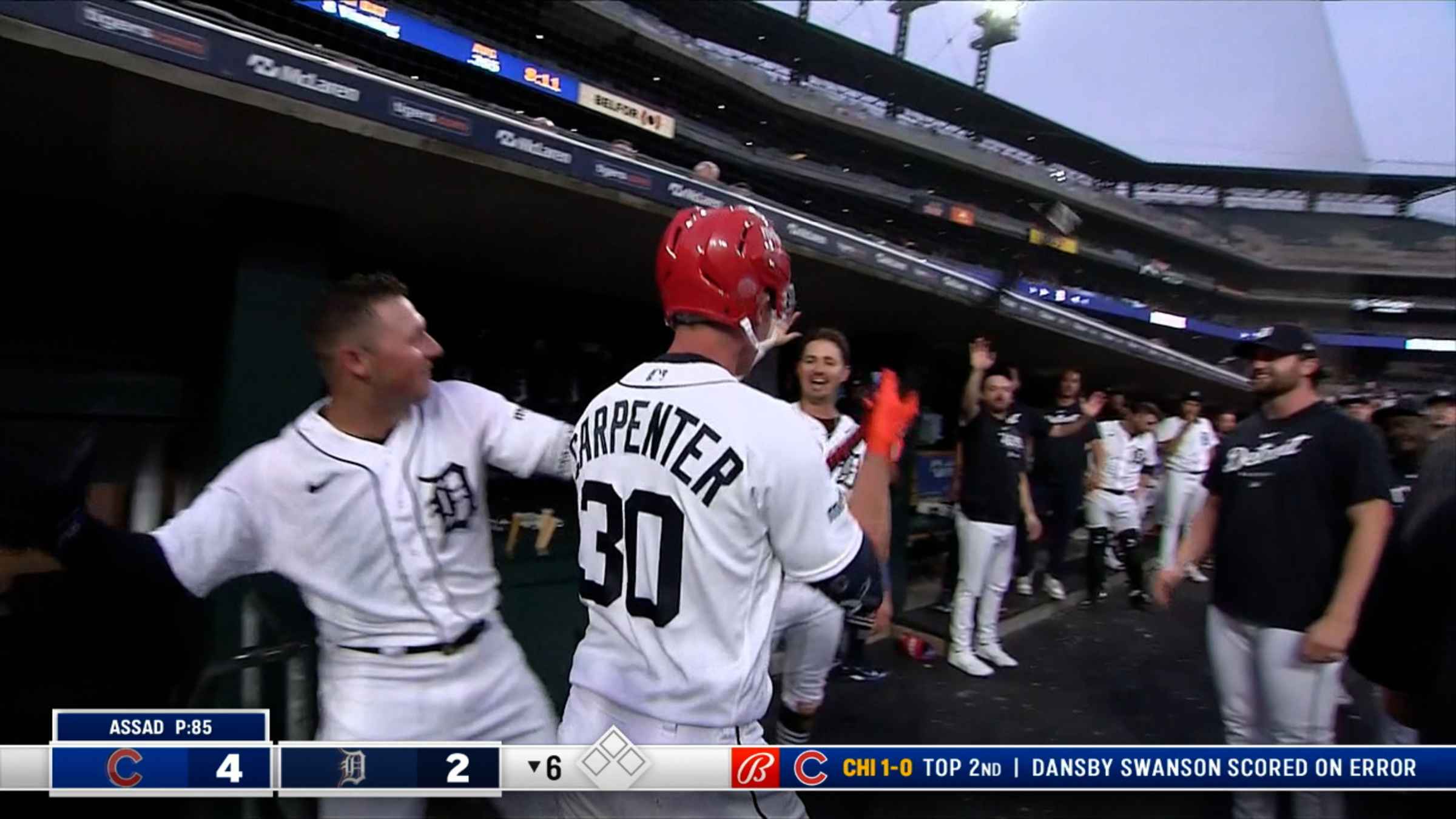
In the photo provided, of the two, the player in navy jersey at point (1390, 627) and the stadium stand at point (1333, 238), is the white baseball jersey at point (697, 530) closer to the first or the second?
the player in navy jersey at point (1390, 627)

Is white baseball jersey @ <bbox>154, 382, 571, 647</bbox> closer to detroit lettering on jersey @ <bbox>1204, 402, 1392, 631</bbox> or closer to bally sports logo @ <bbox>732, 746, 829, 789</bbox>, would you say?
bally sports logo @ <bbox>732, 746, 829, 789</bbox>

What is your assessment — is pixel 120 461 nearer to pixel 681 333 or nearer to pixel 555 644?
pixel 555 644

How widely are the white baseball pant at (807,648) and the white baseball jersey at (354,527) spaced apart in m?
0.98

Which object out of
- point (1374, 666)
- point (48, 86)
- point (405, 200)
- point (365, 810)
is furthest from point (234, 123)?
point (1374, 666)

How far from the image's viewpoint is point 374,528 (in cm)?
107

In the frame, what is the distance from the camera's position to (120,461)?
5.53ft

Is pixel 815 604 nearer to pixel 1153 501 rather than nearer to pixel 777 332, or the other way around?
pixel 777 332

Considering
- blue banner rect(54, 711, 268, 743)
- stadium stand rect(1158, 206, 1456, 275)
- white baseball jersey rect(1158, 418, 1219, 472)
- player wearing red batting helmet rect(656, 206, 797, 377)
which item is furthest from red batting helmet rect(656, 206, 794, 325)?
white baseball jersey rect(1158, 418, 1219, 472)

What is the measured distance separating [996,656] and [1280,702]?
1.19m

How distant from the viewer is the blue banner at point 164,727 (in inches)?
48.3

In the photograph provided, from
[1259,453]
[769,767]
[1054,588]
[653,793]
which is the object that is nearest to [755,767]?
[769,767]

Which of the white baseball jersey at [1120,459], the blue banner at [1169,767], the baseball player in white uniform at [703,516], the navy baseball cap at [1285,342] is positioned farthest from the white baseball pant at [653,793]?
the white baseball jersey at [1120,459]

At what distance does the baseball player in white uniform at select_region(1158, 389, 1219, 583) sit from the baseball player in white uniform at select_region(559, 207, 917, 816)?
364 cm

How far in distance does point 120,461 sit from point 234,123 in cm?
95
